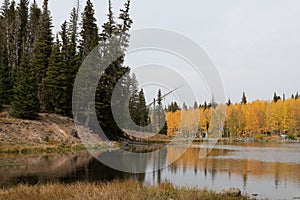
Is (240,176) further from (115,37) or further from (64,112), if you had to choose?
(64,112)

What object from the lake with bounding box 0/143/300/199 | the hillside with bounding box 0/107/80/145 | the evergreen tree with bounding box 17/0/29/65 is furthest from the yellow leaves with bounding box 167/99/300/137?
the lake with bounding box 0/143/300/199

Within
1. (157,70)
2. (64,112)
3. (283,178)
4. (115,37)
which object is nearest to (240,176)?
(283,178)

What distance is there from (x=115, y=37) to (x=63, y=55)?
1147 cm

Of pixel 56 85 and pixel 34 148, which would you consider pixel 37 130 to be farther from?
pixel 56 85

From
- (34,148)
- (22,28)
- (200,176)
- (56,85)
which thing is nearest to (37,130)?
(34,148)

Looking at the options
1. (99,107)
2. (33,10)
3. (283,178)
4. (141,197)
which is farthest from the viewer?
(33,10)

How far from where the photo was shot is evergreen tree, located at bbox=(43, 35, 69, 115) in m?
55.1

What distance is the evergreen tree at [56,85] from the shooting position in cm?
5512

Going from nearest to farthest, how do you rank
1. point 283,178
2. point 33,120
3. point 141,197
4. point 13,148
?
point 141,197, point 283,178, point 13,148, point 33,120

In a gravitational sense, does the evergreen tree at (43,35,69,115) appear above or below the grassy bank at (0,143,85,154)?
above

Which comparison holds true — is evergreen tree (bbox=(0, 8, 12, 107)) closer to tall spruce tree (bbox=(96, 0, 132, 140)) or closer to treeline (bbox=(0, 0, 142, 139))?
treeline (bbox=(0, 0, 142, 139))

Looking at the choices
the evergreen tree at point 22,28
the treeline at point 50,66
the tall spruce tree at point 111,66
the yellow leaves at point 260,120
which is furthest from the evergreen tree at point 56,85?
the yellow leaves at point 260,120

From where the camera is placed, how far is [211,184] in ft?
73.4

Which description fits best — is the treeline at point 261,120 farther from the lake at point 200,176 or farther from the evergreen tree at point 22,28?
the lake at point 200,176
